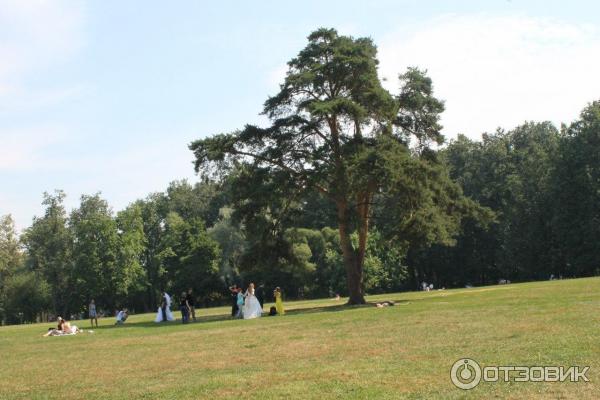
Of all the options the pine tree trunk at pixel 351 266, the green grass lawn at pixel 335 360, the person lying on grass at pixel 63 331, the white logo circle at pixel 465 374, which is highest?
the pine tree trunk at pixel 351 266

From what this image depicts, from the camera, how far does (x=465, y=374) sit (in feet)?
33.5

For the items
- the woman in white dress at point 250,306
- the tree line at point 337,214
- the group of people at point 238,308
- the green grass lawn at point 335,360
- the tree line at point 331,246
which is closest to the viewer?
the green grass lawn at point 335,360

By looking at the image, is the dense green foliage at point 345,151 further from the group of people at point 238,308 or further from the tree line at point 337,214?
the group of people at point 238,308

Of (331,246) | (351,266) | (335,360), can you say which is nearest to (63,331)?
(351,266)

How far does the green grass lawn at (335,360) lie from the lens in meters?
10.0

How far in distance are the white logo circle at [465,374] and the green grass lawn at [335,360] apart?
16 cm

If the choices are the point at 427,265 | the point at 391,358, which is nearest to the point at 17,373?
the point at 391,358

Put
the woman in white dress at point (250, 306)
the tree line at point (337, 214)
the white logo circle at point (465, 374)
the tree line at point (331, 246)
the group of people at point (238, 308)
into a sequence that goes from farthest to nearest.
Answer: the tree line at point (331, 246)
the tree line at point (337, 214)
the woman in white dress at point (250, 306)
the group of people at point (238, 308)
the white logo circle at point (465, 374)

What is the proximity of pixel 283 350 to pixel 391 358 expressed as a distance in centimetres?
383

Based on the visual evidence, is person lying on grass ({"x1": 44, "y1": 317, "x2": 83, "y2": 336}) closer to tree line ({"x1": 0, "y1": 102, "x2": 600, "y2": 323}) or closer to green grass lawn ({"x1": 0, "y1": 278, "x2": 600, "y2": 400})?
green grass lawn ({"x1": 0, "y1": 278, "x2": 600, "y2": 400})

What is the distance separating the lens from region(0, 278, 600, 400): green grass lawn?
32.8ft

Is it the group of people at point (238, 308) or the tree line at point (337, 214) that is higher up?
the tree line at point (337, 214)

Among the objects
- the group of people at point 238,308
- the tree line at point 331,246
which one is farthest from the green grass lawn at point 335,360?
the tree line at point 331,246

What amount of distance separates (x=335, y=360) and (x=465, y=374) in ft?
11.6
